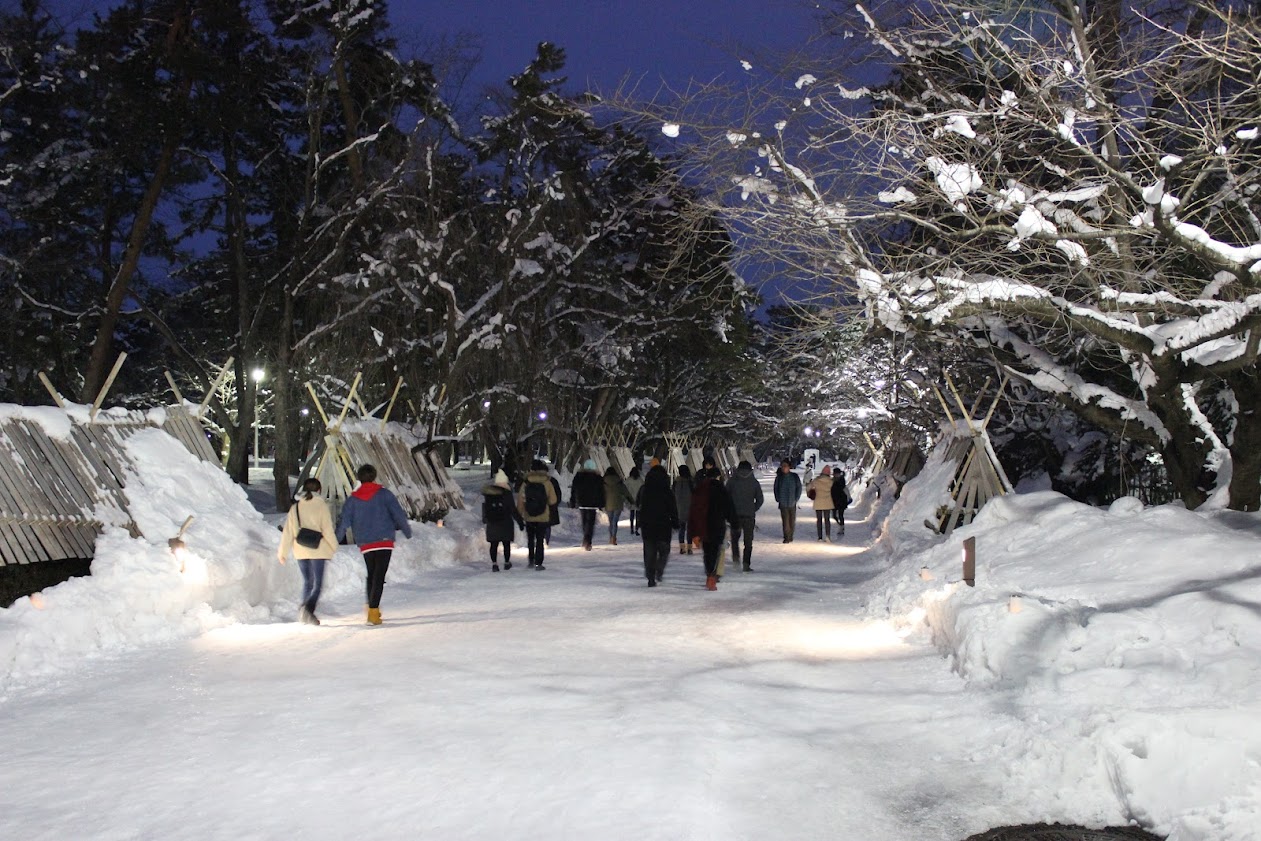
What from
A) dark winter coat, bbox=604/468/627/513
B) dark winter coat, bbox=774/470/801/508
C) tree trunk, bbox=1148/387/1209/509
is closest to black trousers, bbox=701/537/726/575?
tree trunk, bbox=1148/387/1209/509

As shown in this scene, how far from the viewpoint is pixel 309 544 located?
10.7m

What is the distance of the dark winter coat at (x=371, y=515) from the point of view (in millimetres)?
11016

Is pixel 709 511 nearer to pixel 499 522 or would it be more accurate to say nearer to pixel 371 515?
pixel 499 522

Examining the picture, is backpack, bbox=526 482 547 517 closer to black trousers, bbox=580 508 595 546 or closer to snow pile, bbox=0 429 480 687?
snow pile, bbox=0 429 480 687

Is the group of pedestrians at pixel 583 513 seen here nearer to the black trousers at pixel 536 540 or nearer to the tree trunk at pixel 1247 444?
the black trousers at pixel 536 540

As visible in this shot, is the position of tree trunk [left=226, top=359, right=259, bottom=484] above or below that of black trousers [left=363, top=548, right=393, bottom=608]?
above

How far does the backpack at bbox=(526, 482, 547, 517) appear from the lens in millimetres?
16750

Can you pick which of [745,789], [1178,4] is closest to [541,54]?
[1178,4]

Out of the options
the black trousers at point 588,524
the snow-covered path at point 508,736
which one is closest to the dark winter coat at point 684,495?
the black trousers at point 588,524

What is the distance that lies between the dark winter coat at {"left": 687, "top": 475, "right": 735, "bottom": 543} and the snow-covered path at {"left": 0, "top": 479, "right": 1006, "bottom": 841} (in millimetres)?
3531

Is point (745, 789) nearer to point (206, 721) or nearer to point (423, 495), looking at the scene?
point (206, 721)

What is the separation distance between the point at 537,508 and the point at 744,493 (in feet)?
11.2

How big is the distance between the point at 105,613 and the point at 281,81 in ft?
59.3

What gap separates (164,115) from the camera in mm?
22031
